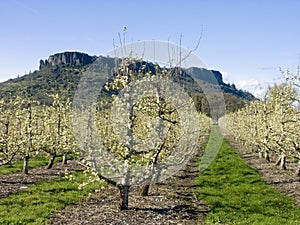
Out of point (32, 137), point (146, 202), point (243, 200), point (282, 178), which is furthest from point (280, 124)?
point (32, 137)

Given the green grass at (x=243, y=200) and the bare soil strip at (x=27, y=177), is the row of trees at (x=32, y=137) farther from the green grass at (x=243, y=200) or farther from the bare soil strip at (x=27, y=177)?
the green grass at (x=243, y=200)

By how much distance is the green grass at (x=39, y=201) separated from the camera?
533 inches

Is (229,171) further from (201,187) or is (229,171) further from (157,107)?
(157,107)

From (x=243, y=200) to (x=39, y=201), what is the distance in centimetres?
1057

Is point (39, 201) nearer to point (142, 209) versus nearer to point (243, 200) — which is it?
point (142, 209)

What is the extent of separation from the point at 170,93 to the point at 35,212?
9.57m

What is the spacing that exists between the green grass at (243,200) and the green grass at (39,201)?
612 centimetres

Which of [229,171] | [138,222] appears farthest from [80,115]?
[138,222]

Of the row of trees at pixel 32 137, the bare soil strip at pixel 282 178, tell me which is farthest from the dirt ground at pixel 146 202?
the row of trees at pixel 32 137

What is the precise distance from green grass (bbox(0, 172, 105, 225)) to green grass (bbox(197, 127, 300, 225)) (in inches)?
241

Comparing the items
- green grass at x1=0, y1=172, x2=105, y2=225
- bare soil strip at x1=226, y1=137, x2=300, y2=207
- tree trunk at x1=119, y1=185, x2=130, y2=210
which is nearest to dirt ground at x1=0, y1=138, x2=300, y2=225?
bare soil strip at x1=226, y1=137, x2=300, y2=207

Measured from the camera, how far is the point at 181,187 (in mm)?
21391

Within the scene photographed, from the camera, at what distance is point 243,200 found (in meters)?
18.1

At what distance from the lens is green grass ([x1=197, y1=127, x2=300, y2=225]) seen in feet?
47.2
